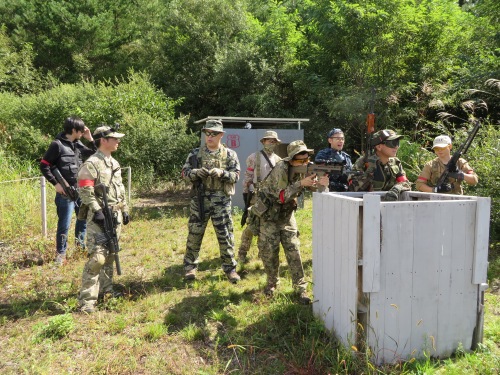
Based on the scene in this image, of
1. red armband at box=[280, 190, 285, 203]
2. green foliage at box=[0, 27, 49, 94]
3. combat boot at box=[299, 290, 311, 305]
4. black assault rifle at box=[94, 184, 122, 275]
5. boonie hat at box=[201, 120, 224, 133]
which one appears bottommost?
combat boot at box=[299, 290, 311, 305]

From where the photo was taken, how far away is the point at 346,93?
44.9ft

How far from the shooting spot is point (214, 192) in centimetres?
545

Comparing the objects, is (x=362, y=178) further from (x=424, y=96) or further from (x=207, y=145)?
(x=424, y=96)

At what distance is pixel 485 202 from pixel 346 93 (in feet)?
35.8

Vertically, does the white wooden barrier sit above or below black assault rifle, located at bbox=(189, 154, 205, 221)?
below

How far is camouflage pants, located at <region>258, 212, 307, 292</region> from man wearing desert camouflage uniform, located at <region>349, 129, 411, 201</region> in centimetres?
96

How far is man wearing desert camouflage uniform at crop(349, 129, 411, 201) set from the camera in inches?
186

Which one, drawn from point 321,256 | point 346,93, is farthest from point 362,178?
point 346,93

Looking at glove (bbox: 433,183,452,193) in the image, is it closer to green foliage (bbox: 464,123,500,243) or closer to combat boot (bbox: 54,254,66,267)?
green foliage (bbox: 464,123,500,243)

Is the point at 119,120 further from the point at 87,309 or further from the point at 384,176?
the point at 384,176

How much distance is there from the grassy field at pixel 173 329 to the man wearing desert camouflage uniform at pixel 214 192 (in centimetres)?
45

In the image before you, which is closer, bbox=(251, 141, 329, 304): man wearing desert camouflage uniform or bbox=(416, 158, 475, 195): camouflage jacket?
bbox=(251, 141, 329, 304): man wearing desert camouflage uniform

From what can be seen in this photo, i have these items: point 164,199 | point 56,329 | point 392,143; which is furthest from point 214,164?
point 164,199

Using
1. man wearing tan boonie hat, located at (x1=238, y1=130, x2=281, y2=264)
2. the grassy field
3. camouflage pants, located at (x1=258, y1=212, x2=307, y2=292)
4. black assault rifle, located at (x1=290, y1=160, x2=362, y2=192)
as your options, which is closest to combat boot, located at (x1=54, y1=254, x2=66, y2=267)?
the grassy field
